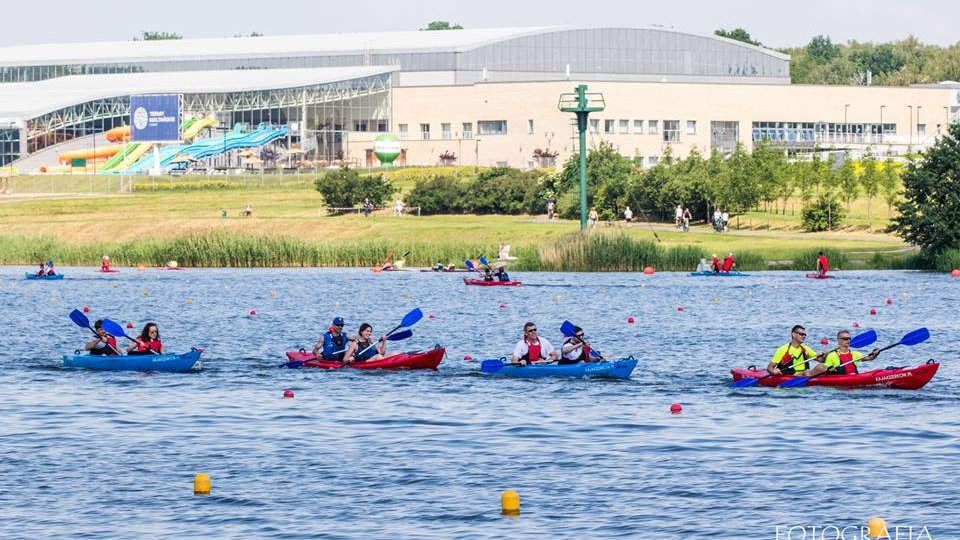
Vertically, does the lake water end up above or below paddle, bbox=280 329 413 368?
below

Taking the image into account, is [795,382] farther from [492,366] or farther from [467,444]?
[467,444]

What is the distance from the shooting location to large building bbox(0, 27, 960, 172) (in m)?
158

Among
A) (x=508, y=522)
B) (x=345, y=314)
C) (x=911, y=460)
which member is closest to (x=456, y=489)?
(x=508, y=522)

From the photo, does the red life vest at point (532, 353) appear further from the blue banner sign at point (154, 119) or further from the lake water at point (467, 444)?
the blue banner sign at point (154, 119)

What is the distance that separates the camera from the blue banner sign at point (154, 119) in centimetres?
15625

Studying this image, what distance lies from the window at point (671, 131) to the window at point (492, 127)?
1448 cm

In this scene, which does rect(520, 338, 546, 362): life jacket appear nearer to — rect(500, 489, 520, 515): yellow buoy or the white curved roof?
rect(500, 489, 520, 515): yellow buoy

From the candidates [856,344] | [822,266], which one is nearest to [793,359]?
[856,344]

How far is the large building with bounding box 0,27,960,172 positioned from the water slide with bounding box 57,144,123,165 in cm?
140


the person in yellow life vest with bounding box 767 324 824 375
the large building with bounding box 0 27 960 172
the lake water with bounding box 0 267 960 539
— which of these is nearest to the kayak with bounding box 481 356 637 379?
the lake water with bounding box 0 267 960 539

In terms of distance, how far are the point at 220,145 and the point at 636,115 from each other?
38177 mm

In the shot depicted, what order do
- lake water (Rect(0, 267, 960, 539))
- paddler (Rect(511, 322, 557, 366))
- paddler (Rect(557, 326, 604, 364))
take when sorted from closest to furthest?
lake water (Rect(0, 267, 960, 539)) → paddler (Rect(557, 326, 604, 364)) → paddler (Rect(511, 322, 557, 366))

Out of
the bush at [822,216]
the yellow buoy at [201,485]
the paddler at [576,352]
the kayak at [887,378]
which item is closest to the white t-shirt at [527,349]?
the paddler at [576,352]

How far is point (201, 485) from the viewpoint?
29.1 m
